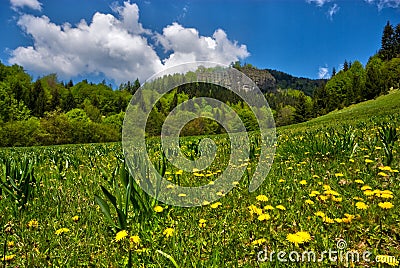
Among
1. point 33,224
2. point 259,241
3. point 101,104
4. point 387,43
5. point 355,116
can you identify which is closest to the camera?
point 259,241

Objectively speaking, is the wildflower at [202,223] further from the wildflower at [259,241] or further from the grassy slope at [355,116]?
the grassy slope at [355,116]

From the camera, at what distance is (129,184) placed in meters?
2.58

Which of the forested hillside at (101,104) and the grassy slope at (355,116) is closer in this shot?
the grassy slope at (355,116)

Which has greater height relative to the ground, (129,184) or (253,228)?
(129,184)

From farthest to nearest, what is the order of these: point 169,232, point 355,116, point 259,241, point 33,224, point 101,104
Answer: point 101,104, point 355,116, point 33,224, point 169,232, point 259,241

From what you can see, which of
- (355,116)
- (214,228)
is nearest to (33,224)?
(214,228)

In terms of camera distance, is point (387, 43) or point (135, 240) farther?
point (387, 43)

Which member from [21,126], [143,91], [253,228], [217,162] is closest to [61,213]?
[143,91]

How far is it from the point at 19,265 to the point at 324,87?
9663 centimetres

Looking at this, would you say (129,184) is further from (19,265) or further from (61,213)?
(61,213)

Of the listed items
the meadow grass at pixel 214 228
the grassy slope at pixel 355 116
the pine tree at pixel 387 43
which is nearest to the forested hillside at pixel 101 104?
the pine tree at pixel 387 43

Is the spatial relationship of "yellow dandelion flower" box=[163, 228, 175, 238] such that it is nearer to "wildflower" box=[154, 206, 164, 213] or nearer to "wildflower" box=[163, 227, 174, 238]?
"wildflower" box=[163, 227, 174, 238]

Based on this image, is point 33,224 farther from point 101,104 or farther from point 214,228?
point 101,104

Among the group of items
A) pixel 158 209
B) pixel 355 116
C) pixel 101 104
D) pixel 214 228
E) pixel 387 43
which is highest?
pixel 387 43
